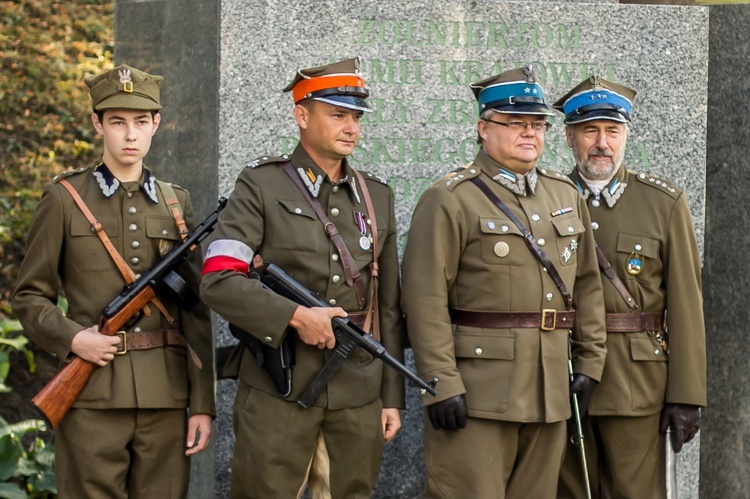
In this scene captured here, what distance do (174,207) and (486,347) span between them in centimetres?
135

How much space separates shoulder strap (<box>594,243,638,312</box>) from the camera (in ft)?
17.4

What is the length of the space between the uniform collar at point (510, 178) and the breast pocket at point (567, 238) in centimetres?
17

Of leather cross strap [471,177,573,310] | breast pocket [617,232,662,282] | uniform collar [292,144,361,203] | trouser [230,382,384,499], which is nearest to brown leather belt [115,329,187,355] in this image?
trouser [230,382,384,499]

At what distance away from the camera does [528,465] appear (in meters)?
4.96

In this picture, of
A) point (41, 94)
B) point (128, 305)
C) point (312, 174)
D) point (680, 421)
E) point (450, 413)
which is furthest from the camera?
point (41, 94)

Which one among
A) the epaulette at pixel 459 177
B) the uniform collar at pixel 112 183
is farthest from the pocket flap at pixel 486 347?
the uniform collar at pixel 112 183

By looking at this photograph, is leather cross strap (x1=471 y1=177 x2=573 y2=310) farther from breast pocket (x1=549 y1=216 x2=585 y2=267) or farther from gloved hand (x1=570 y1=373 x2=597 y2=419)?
gloved hand (x1=570 y1=373 x2=597 y2=419)

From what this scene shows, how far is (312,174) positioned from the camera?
16.3 ft

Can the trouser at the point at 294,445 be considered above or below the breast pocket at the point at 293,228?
below

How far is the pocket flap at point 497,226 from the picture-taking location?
16.1 feet

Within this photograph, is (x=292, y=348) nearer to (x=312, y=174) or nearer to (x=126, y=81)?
(x=312, y=174)

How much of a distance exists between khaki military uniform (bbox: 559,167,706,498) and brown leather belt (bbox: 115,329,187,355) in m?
1.70

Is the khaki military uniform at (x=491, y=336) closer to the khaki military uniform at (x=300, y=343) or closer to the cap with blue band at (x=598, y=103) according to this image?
the khaki military uniform at (x=300, y=343)

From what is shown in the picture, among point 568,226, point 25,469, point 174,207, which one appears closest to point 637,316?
point 568,226
